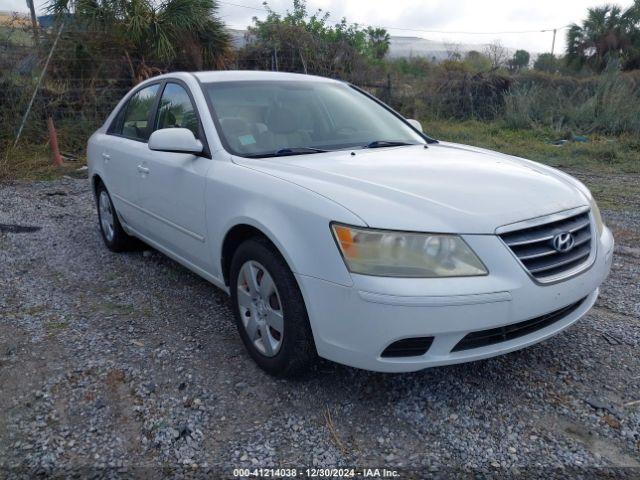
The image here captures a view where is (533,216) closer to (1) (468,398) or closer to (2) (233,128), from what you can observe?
(1) (468,398)

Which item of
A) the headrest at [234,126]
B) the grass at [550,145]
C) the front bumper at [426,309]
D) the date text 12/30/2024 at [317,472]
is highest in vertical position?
the headrest at [234,126]

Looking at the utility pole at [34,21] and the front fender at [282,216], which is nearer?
the front fender at [282,216]

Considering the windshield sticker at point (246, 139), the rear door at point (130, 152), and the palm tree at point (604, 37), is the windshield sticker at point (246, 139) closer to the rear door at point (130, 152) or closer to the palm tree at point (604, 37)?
the rear door at point (130, 152)

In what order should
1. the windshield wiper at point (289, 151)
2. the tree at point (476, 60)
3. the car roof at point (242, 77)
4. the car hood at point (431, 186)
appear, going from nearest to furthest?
the car hood at point (431, 186), the windshield wiper at point (289, 151), the car roof at point (242, 77), the tree at point (476, 60)

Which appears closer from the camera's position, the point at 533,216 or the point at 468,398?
the point at 533,216

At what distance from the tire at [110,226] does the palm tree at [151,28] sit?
642 cm

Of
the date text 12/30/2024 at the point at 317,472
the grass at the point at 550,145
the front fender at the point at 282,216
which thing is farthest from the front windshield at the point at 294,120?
the grass at the point at 550,145

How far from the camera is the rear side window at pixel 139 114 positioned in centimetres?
421

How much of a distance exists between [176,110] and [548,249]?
254cm

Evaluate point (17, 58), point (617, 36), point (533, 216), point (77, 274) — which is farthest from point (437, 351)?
point (617, 36)

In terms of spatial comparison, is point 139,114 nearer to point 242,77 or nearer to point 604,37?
point 242,77

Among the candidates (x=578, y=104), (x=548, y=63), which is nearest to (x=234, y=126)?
(x=578, y=104)

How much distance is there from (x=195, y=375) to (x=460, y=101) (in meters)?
13.2

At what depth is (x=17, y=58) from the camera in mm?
10148
